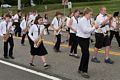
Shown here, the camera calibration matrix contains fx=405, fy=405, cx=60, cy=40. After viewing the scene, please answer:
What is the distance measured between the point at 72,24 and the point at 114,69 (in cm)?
299

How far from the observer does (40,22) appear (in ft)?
41.7

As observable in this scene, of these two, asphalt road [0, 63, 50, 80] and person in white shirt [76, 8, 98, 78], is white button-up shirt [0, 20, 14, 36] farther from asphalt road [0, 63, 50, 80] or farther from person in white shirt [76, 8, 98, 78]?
person in white shirt [76, 8, 98, 78]

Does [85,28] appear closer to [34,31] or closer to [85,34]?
[85,34]

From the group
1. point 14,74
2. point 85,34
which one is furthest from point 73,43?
point 85,34

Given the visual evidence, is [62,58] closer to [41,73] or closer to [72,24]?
[72,24]

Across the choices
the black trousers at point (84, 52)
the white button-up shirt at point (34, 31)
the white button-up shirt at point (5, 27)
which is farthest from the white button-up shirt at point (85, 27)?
the white button-up shirt at point (5, 27)

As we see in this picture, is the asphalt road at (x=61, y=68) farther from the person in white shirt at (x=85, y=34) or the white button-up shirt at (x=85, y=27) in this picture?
the white button-up shirt at (x=85, y=27)

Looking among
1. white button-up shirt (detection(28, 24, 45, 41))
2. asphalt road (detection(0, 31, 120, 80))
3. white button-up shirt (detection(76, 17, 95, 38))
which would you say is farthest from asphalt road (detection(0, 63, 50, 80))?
white button-up shirt (detection(76, 17, 95, 38))

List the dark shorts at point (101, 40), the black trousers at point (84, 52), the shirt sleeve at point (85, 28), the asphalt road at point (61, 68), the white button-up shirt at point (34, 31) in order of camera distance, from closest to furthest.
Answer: the shirt sleeve at point (85, 28) → the black trousers at point (84, 52) → the asphalt road at point (61, 68) → the white button-up shirt at point (34, 31) → the dark shorts at point (101, 40)

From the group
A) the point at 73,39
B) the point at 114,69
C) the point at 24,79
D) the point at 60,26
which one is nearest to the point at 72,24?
the point at 73,39

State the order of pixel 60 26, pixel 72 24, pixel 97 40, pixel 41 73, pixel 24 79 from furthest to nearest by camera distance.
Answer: pixel 60 26, pixel 72 24, pixel 97 40, pixel 41 73, pixel 24 79

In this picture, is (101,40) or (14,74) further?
(101,40)

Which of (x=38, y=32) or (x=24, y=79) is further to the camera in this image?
(x=38, y=32)

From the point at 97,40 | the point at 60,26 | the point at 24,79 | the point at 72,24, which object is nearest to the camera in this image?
the point at 24,79
